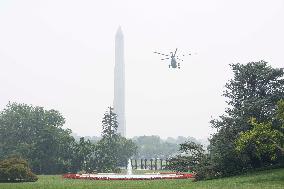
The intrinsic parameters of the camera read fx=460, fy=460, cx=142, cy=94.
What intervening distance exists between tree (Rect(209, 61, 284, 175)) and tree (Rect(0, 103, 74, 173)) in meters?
30.7

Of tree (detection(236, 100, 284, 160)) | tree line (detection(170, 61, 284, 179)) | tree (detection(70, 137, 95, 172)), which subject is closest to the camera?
tree (detection(236, 100, 284, 160))

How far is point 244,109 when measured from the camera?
38.3 m

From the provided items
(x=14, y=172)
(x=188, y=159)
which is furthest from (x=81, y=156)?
(x=188, y=159)

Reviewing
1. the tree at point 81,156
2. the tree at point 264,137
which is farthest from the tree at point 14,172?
the tree at point 81,156

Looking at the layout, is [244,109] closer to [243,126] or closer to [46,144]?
[243,126]

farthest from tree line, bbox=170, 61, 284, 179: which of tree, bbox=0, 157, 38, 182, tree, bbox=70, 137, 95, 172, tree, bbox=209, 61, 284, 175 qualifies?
tree, bbox=70, 137, 95, 172

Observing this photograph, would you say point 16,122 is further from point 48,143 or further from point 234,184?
point 234,184

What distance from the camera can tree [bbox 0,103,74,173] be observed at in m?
64.9

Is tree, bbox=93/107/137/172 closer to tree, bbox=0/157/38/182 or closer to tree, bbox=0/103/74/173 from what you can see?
tree, bbox=0/103/74/173

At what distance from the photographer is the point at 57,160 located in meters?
64.6

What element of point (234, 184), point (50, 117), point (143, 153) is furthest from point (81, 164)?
point (143, 153)

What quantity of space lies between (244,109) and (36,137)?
3856 cm

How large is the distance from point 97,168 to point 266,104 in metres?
35.3

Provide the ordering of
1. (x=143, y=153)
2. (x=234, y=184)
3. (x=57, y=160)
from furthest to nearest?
(x=143, y=153) → (x=57, y=160) → (x=234, y=184)
